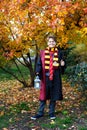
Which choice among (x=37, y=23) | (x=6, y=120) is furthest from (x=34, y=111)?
(x=37, y=23)

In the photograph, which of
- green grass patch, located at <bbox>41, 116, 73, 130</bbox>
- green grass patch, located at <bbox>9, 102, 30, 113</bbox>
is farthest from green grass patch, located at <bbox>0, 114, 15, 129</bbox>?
green grass patch, located at <bbox>41, 116, 73, 130</bbox>

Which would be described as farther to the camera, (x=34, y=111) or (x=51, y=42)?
(x=34, y=111)

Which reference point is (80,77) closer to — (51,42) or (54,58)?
(54,58)

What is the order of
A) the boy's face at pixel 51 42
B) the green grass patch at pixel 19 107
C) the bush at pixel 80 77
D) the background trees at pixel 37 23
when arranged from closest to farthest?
the boy's face at pixel 51 42 → the bush at pixel 80 77 → the green grass patch at pixel 19 107 → the background trees at pixel 37 23

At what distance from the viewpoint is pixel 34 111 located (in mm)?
8344

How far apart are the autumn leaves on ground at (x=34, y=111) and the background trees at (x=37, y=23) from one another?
4.38ft

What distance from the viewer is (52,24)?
8.41 metres

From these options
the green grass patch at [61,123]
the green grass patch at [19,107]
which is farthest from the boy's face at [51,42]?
the green grass patch at [19,107]

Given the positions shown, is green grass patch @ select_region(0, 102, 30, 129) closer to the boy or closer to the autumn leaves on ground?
the autumn leaves on ground

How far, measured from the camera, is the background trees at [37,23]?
8719 millimetres

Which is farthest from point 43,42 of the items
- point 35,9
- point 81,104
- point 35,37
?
point 81,104

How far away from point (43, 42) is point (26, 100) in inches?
68.2

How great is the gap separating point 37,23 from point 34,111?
235 centimetres

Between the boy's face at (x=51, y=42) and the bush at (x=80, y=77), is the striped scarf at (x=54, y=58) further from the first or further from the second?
the bush at (x=80, y=77)
